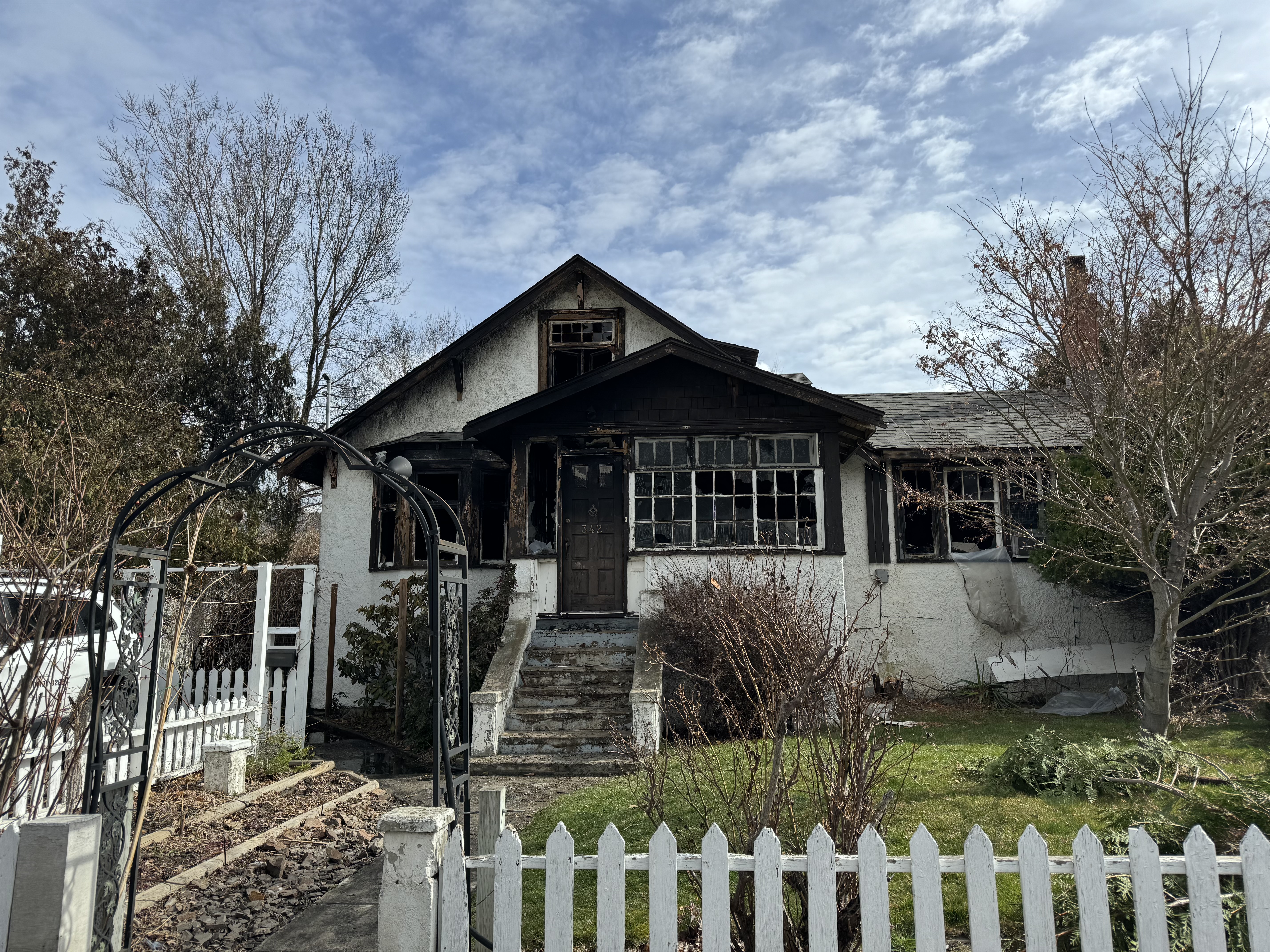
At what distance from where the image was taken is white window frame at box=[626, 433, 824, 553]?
12258mm

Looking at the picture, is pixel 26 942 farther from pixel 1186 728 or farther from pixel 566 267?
pixel 566 267

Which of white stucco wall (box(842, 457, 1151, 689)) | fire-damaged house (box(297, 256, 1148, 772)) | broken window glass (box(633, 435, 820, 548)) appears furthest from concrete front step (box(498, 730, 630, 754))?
white stucco wall (box(842, 457, 1151, 689))

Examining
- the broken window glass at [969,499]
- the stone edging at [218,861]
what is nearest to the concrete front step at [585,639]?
the stone edging at [218,861]

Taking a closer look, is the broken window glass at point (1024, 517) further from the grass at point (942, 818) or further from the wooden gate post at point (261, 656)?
the wooden gate post at point (261, 656)

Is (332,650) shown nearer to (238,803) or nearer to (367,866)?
(238,803)

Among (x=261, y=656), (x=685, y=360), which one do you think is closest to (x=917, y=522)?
(x=685, y=360)

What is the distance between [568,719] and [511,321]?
299 inches

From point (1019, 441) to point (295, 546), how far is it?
1669 cm

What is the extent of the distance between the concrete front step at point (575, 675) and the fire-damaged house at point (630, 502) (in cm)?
2

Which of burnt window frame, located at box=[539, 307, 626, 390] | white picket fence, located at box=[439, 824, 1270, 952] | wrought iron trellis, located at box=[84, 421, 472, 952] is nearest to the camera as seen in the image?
white picket fence, located at box=[439, 824, 1270, 952]

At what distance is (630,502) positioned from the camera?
493 inches

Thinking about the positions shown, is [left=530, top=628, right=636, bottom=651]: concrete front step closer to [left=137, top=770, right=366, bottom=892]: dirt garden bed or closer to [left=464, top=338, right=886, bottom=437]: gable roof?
[left=464, top=338, right=886, bottom=437]: gable roof

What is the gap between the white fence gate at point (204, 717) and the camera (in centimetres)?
568

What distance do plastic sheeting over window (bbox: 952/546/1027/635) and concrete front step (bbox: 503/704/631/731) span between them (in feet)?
21.6
